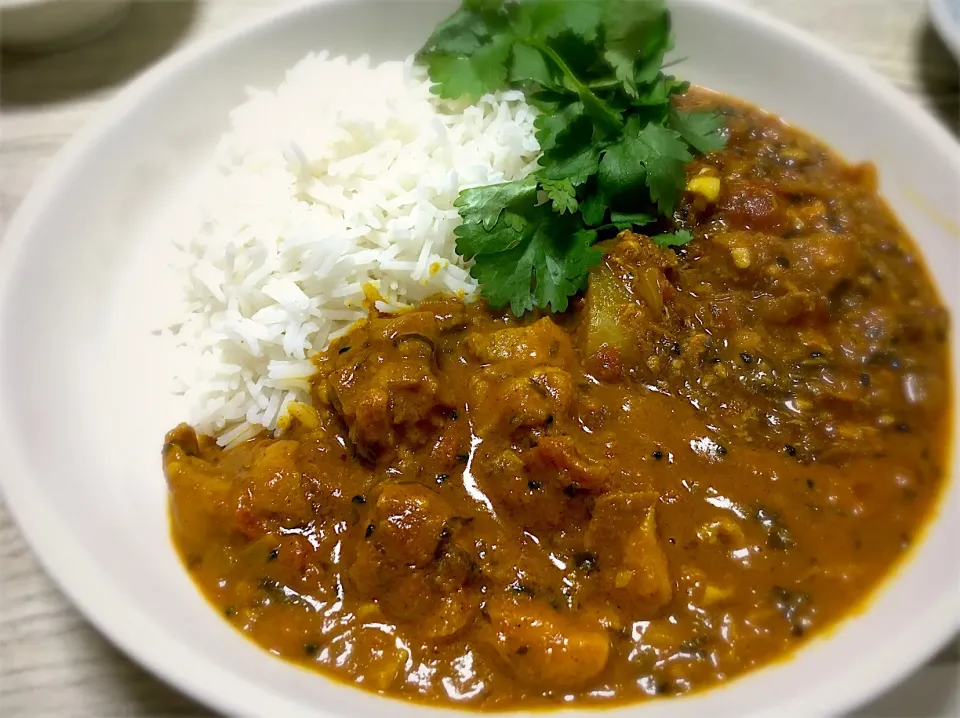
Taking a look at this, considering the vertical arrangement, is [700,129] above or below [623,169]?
above

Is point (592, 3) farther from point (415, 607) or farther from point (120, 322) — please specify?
point (415, 607)

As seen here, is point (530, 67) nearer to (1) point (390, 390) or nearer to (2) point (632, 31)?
(2) point (632, 31)

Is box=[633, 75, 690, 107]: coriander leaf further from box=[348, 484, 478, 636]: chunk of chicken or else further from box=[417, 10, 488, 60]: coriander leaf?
box=[348, 484, 478, 636]: chunk of chicken

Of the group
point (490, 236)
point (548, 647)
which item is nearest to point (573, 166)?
point (490, 236)

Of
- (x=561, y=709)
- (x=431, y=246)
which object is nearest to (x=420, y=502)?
(x=561, y=709)

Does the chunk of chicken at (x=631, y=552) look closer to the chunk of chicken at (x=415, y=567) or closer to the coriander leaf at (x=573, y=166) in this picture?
the chunk of chicken at (x=415, y=567)

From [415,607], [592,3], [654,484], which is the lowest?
[415,607]
